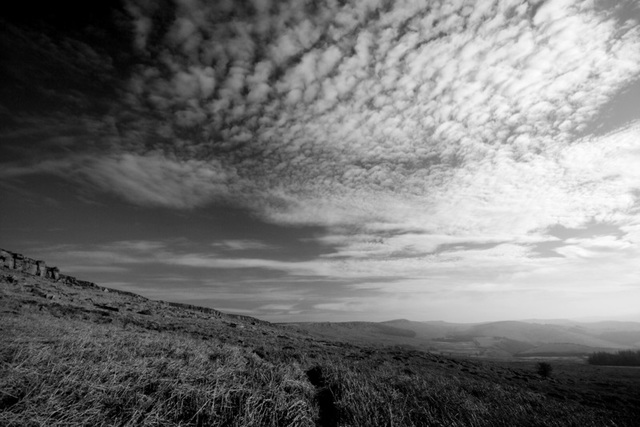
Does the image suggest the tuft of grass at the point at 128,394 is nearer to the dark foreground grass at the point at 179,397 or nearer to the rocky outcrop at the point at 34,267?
the dark foreground grass at the point at 179,397

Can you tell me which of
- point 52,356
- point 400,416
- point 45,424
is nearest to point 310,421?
point 400,416

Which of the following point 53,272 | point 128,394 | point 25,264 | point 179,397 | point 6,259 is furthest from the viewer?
point 53,272

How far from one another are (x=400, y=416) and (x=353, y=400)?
1.54 m

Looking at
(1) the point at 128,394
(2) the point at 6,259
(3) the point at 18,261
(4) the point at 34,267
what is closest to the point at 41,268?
(4) the point at 34,267

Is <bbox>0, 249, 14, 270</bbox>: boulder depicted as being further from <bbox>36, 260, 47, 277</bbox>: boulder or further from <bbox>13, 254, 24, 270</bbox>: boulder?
<bbox>36, 260, 47, 277</bbox>: boulder

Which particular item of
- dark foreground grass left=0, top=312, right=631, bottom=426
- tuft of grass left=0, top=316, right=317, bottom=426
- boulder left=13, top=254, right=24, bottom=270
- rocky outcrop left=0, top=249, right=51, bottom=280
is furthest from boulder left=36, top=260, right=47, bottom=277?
tuft of grass left=0, top=316, right=317, bottom=426

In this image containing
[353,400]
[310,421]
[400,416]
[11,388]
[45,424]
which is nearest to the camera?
[45,424]

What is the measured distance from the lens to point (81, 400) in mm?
5953

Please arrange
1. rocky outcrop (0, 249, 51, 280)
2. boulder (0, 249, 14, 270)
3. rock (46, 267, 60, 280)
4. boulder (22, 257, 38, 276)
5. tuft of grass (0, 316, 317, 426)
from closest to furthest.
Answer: tuft of grass (0, 316, 317, 426) < boulder (0, 249, 14, 270) < rocky outcrop (0, 249, 51, 280) < boulder (22, 257, 38, 276) < rock (46, 267, 60, 280)

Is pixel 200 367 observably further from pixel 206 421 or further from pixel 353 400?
pixel 353 400

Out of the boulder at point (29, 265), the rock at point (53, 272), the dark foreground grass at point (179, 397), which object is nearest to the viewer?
the dark foreground grass at point (179, 397)

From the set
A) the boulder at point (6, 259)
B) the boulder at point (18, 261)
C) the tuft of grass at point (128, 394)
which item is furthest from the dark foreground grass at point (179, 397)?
the boulder at point (18, 261)

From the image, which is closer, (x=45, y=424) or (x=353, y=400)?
(x=45, y=424)

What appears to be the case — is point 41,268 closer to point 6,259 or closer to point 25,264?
point 25,264
